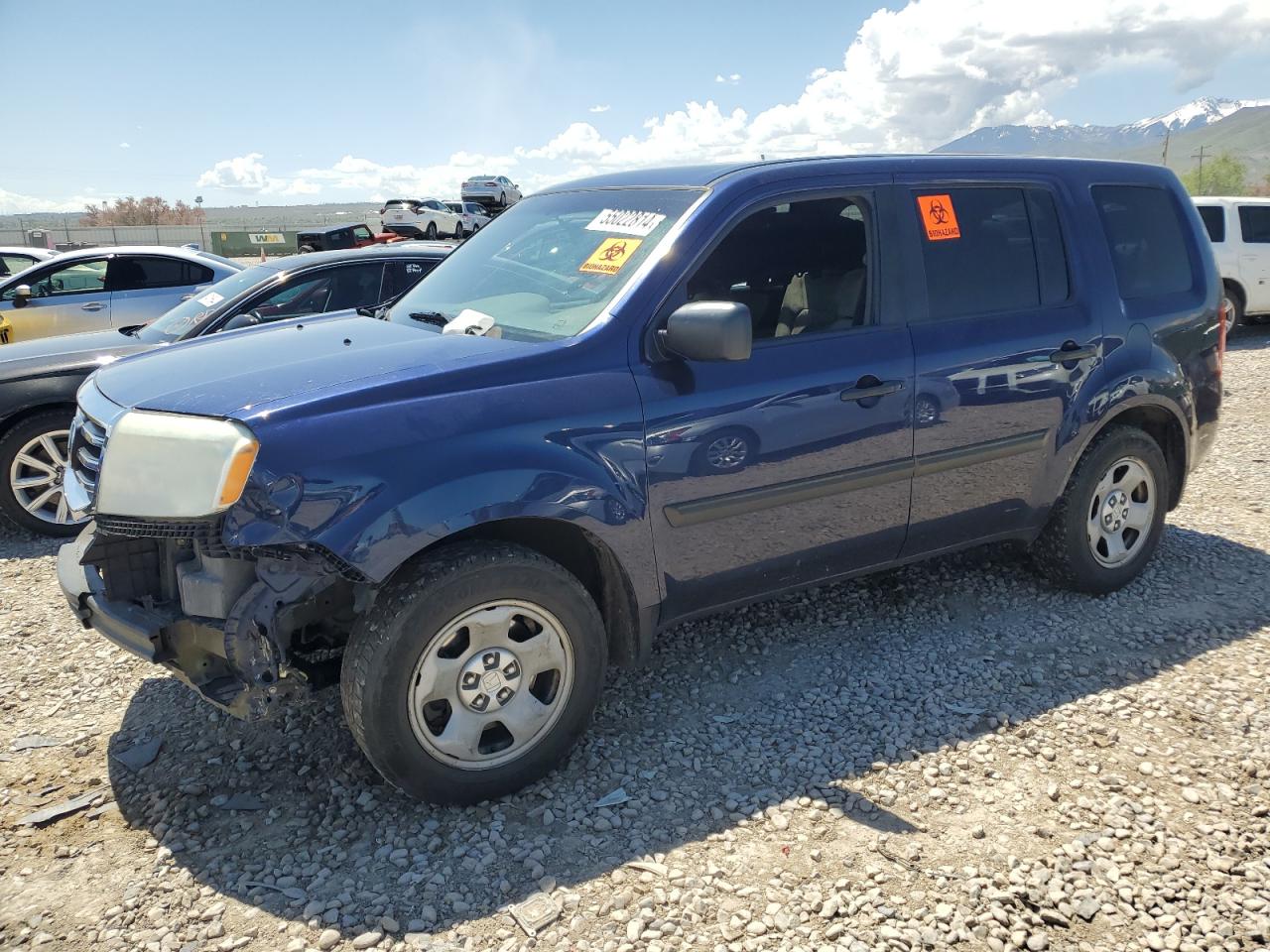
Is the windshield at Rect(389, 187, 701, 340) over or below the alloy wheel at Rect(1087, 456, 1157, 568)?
over

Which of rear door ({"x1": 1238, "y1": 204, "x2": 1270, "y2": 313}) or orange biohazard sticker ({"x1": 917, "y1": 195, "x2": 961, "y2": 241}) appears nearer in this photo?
orange biohazard sticker ({"x1": 917, "y1": 195, "x2": 961, "y2": 241})

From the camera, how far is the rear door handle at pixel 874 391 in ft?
11.5

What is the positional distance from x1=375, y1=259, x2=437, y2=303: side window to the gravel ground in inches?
140

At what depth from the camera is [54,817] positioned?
9.95 ft

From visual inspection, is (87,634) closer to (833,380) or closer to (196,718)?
(196,718)

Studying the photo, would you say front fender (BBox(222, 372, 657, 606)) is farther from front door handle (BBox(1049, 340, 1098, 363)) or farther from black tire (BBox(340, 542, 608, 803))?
front door handle (BBox(1049, 340, 1098, 363))

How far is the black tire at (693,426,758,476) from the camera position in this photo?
3205 mm

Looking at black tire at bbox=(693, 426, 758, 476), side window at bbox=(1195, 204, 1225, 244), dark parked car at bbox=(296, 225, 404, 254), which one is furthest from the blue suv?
dark parked car at bbox=(296, 225, 404, 254)

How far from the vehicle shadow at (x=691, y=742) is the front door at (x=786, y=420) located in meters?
0.50

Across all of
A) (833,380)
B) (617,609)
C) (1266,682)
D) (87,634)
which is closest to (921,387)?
(833,380)

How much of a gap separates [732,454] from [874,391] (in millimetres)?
673

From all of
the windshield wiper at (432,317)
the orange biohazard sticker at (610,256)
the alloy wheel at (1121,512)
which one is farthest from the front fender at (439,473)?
the alloy wheel at (1121,512)

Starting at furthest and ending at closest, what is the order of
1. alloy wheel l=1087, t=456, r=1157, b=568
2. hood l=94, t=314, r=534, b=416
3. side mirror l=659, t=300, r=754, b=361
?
alloy wheel l=1087, t=456, r=1157, b=568
side mirror l=659, t=300, r=754, b=361
hood l=94, t=314, r=534, b=416

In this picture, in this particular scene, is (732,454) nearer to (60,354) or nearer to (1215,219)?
(60,354)
